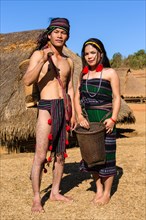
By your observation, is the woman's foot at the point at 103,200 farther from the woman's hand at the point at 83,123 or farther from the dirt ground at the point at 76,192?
the woman's hand at the point at 83,123

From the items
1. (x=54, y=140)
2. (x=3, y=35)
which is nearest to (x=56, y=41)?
(x=54, y=140)

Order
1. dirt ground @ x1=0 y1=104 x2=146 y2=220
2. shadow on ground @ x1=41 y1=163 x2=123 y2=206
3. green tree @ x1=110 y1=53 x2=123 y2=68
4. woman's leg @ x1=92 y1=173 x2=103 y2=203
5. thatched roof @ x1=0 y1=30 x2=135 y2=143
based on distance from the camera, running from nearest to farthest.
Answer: dirt ground @ x1=0 y1=104 x2=146 y2=220 < woman's leg @ x1=92 y1=173 x2=103 y2=203 < shadow on ground @ x1=41 y1=163 x2=123 y2=206 < thatched roof @ x1=0 y1=30 x2=135 y2=143 < green tree @ x1=110 y1=53 x2=123 y2=68

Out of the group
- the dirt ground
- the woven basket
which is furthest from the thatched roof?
the woven basket

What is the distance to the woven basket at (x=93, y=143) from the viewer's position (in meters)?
3.84

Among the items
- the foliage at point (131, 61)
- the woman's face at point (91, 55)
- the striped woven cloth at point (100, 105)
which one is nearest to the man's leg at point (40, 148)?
the striped woven cloth at point (100, 105)

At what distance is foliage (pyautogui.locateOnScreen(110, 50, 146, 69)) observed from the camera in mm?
41719

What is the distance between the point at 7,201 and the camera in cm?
441

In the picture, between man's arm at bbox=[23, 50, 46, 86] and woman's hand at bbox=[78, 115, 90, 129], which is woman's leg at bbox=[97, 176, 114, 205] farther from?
man's arm at bbox=[23, 50, 46, 86]

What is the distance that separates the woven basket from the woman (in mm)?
89

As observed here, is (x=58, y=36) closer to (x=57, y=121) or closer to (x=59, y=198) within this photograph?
(x=57, y=121)

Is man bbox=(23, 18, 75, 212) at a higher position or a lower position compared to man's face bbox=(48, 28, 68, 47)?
lower

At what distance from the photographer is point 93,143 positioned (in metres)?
3.86

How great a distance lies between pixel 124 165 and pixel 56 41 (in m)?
2.89

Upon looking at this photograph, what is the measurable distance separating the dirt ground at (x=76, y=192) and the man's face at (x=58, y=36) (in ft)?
6.02
